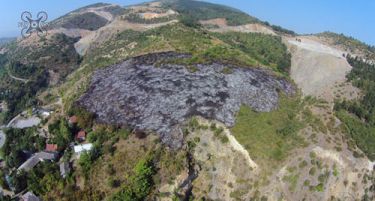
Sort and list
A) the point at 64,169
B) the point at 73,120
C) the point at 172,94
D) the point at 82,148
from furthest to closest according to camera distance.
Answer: the point at 172,94 → the point at 73,120 → the point at 82,148 → the point at 64,169

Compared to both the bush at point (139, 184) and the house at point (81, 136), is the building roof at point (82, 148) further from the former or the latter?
the bush at point (139, 184)

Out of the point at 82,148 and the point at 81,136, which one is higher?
the point at 82,148

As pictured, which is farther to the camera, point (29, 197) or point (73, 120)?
point (73, 120)

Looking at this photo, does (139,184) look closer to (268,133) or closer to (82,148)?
(82,148)

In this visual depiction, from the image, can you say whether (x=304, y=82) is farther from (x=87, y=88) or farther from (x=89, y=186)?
(x=89, y=186)

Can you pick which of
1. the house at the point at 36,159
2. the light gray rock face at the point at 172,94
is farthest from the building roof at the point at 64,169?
the light gray rock face at the point at 172,94

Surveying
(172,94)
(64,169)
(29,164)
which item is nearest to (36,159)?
(29,164)

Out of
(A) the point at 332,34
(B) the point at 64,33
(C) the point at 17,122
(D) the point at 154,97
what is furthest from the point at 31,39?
(A) the point at 332,34
